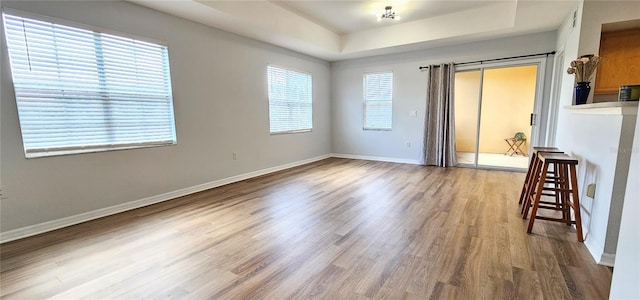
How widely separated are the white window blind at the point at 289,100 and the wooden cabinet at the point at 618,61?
4.68 metres

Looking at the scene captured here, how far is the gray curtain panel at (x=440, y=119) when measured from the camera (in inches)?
210

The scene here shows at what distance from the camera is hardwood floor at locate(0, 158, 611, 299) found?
1.72 meters

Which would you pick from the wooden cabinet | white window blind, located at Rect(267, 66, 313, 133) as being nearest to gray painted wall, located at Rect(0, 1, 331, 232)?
white window blind, located at Rect(267, 66, 313, 133)

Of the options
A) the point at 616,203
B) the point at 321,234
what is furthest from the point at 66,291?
the point at 616,203

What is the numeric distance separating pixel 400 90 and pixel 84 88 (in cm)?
532

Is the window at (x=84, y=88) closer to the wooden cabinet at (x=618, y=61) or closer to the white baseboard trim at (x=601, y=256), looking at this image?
the white baseboard trim at (x=601, y=256)

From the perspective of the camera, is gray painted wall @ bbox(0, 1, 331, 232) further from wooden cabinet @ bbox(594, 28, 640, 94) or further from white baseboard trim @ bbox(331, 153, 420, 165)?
wooden cabinet @ bbox(594, 28, 640, 94)

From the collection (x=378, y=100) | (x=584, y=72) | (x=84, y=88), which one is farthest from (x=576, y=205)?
(x=84, y=88)

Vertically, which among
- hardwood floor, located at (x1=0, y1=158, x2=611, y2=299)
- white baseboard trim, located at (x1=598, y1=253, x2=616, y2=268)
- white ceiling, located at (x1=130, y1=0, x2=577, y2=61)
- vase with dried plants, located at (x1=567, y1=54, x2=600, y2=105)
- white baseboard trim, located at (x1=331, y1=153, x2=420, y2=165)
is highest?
white ceiling, located at (x1=130, y1=0, x2=577, y2=61)

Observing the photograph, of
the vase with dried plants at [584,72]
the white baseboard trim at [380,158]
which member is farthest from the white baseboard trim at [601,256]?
the white baseboard trim at [380,158]

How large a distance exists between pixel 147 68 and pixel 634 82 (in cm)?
588

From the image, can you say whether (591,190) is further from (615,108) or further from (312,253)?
(312,253)

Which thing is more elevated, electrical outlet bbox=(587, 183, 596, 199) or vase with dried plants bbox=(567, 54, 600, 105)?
vase with dried plants bbox=(567, 54, 600, 105)

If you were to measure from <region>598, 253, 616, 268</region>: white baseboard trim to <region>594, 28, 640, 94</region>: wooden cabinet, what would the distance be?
7.95ft
